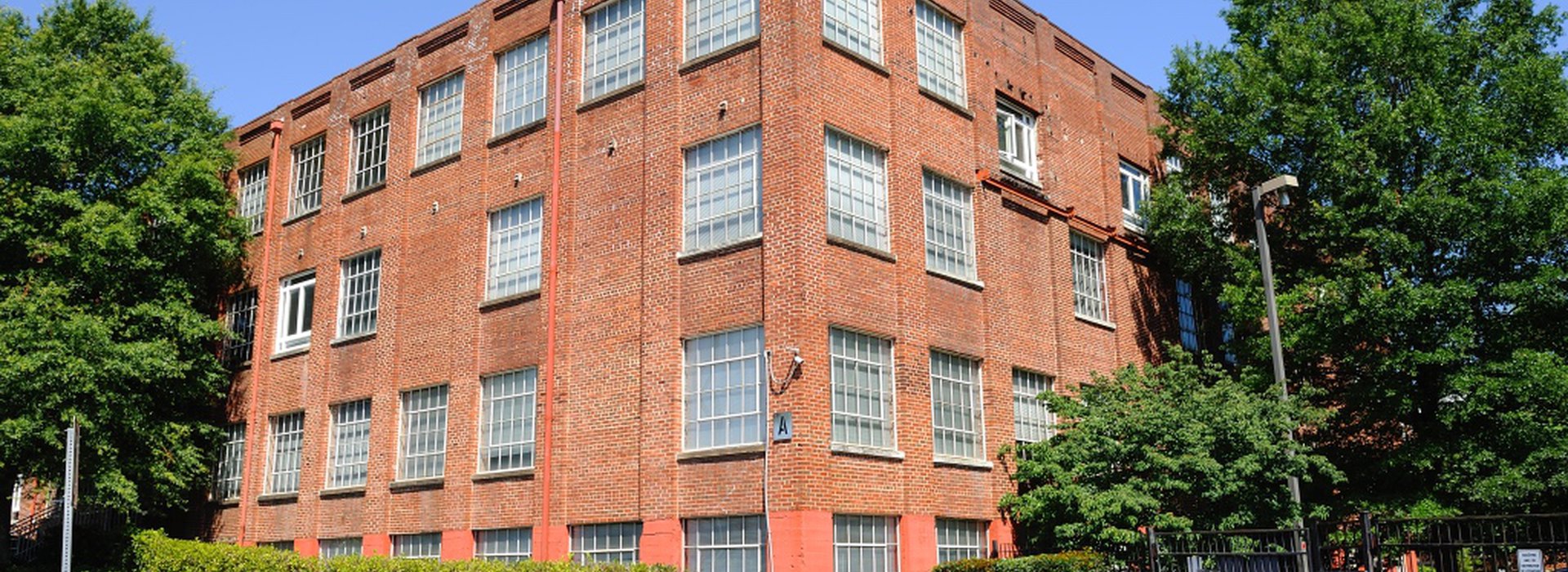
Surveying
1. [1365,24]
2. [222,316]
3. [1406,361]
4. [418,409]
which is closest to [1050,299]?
[1406,361]

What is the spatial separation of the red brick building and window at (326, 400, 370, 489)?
0.08 m

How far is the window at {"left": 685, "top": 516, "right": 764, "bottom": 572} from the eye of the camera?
1766cm

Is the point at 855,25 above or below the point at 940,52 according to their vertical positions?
below

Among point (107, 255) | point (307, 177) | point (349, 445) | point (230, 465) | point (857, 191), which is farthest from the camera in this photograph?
point (307, 177)

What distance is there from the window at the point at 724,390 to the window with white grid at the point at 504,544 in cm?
403

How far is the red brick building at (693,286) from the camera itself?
18.5 m

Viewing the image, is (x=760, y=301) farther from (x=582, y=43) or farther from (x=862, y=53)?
(x=582, y=43)

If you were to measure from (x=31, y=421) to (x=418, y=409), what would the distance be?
275 inches

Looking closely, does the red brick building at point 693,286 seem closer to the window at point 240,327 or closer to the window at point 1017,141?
the window at point 1017,141

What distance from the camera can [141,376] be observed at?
24.5 meters

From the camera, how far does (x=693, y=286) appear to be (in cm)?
1938

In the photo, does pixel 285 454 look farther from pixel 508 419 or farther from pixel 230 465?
pixel 508 419

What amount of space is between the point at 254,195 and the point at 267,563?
11.9m

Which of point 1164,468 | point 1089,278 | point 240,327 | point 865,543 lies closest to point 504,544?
point 865,543
